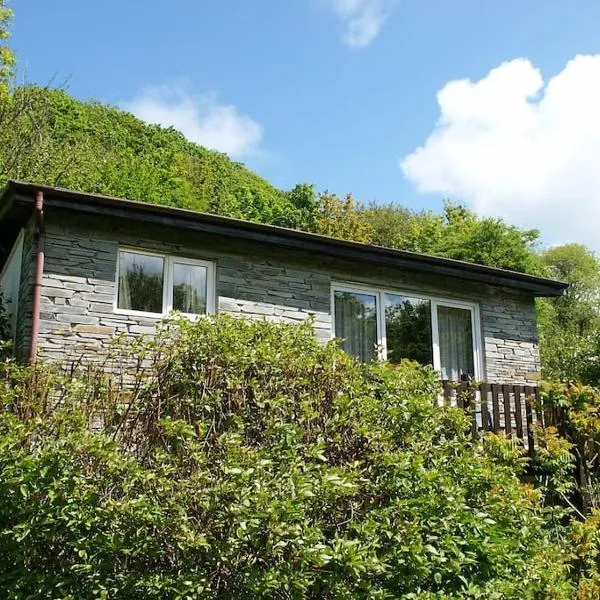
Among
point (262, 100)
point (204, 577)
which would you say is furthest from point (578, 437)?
point (262, 100)

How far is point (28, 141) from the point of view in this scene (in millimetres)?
21250

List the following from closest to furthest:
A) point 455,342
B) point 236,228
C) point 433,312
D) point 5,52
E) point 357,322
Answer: point 236,228 < point 357,322 < point 433,312 < point 455,342 < point 5,52

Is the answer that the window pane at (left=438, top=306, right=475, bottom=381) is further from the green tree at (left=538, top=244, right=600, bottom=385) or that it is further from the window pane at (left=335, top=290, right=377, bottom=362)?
the green tree at (left=538, top=244, right=600, bottom=385)

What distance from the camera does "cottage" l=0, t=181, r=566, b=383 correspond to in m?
8.86

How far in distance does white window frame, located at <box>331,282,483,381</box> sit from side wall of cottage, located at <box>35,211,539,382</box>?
7 cm

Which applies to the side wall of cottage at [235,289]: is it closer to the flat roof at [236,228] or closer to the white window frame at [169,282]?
the white window frame at [169,282]

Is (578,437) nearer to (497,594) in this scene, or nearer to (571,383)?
(571,383)

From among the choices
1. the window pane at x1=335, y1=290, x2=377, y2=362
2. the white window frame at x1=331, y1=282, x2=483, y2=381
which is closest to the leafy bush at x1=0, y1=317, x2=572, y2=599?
the window pane at x1=335, y1=290, x2=377, y2=362

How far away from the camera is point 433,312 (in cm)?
1170

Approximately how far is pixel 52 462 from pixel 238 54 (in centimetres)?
956

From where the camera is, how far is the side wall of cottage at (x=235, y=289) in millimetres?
8883

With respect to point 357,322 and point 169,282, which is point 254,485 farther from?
point 357,322

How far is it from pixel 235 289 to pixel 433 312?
11.1 ft

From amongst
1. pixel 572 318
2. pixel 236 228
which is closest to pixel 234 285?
pixel 236 228
